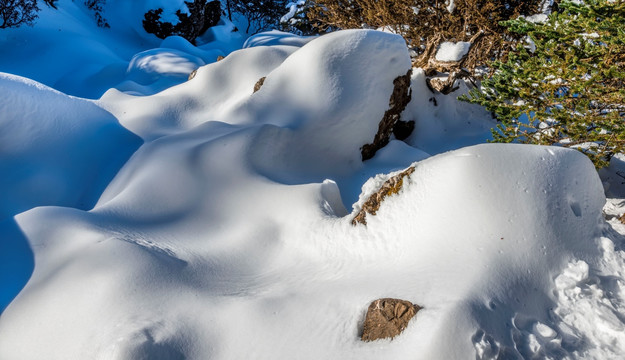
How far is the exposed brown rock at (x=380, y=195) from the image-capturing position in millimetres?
2314

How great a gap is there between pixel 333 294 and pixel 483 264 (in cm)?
68

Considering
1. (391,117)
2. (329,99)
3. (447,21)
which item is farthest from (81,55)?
(447,21)

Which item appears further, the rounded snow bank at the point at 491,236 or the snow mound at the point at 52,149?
the snow mound at the point at 52,149

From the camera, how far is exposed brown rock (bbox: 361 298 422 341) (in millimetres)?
1552

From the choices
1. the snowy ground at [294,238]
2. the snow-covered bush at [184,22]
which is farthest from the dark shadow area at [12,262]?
the snow-covered bush at [184,22]

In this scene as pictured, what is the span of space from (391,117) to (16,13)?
9.12 m

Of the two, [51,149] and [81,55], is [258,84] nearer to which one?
[51,149]

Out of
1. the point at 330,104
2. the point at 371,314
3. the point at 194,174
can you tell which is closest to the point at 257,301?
the point at 371,314

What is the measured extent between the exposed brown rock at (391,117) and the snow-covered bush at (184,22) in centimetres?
1003

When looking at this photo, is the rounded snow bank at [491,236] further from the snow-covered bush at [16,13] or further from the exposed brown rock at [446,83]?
the snow-covered bush at [16,13]

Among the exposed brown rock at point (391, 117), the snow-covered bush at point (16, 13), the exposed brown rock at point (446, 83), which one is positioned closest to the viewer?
the exposed brown rock at point (391, 117)

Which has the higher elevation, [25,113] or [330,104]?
[25,113]

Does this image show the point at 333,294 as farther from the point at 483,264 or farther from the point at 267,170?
the point at 267,170

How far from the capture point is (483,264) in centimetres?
171
